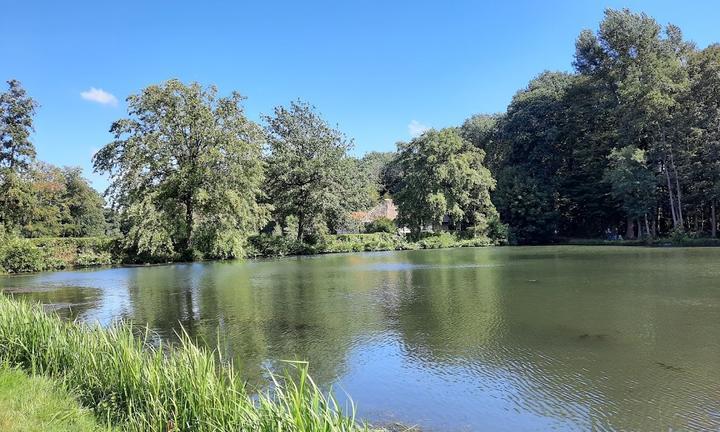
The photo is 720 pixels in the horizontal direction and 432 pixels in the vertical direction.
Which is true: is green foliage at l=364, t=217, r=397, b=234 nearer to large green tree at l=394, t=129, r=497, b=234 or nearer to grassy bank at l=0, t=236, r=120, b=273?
large green tree at l=394, t=129, r=497, b=234

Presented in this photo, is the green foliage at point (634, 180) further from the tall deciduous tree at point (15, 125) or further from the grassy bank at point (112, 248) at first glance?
the tall deciduous tree at point (15, 125)

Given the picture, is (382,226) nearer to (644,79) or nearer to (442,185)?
(442,185)

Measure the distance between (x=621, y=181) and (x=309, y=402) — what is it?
1514 inches

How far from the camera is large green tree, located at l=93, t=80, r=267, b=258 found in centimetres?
2955

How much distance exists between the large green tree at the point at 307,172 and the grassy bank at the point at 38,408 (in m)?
31.1

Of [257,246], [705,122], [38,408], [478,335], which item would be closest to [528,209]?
[705,122]

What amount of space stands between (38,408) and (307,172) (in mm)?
32642

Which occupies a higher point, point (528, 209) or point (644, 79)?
point (644, 79)

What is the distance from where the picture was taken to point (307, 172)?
3681 centimetres

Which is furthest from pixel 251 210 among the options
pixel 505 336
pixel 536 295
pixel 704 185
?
pixel 704 185

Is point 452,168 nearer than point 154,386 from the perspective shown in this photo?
No

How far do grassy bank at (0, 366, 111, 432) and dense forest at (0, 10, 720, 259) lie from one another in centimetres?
2482

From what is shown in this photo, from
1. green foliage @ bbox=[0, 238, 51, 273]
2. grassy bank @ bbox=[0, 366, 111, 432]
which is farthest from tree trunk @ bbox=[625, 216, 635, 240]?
grassy bank @ bbox=[0, 366, 111, 432]

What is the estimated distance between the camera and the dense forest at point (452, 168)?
99.6ft
